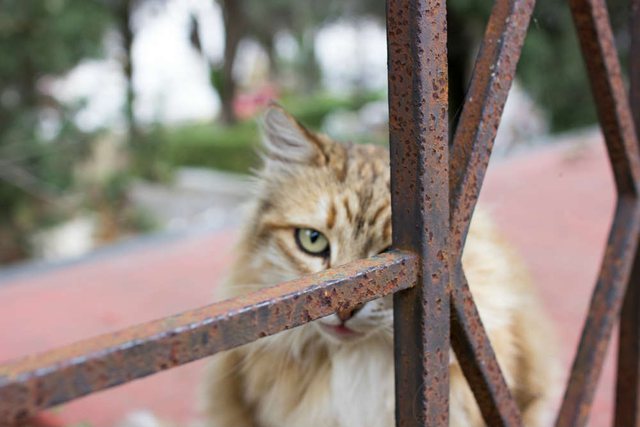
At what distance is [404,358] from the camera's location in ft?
2.88

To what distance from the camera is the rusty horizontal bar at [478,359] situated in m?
0.91

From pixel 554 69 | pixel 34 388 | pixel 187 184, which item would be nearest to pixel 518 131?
pixel 554 69

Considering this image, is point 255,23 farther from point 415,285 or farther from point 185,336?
point 185,336

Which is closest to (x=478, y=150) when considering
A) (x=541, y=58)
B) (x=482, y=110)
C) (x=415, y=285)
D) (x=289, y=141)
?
(x=482, y=110)

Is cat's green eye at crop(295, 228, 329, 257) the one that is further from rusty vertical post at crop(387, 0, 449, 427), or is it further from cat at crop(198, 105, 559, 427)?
rusty vertical post at crop(387, 0, 449, 427)

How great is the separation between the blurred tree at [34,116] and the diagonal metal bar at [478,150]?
16.5 feet

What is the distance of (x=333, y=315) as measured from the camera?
123 centimetres

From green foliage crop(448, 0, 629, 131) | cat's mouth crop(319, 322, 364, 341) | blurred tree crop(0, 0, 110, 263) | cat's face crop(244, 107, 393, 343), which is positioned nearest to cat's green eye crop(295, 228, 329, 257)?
cat's face crop(244, 107, 393, 343)

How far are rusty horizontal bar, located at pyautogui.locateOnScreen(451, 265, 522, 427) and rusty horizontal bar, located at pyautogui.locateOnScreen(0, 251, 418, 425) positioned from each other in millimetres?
111

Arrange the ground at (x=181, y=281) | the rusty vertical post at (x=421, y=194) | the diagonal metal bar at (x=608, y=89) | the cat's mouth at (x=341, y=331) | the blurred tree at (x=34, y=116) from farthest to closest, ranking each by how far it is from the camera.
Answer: the blurred tree at (x=34, y=116) < the ground at (x=181, y=281) < the cat's mouth at (x=341, y=331) < the diagonal metal bar at (x=608, y=89) < the rusty vertical post at (x=421, y=194)

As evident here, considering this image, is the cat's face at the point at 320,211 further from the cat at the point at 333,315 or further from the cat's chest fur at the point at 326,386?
the cat's chest fur at the point at 326,386

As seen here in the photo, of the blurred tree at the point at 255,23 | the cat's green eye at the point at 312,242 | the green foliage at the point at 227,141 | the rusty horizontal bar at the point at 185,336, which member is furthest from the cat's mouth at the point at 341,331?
the blurred tree at the point at 255,23

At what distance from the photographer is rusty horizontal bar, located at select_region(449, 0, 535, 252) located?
90 centimetres

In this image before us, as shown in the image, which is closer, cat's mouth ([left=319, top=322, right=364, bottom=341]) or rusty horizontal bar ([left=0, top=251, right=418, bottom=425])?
rusty horizontal bar ([left=0, top=251, right=418, bottom=425])
